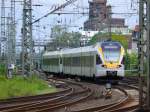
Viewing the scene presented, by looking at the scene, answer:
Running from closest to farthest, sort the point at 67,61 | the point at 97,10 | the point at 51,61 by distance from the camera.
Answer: the point at 67,61 → the point at 51,61 → the point at 97,10

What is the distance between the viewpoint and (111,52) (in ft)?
134

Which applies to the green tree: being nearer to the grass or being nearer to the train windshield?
the train windshield

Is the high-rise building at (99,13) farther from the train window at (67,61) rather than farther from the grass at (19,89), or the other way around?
the grass at (19,89)

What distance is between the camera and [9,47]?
5816cm

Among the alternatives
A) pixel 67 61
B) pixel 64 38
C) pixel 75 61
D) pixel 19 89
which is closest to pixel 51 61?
pixel 67 61

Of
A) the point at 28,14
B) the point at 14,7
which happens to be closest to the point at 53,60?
the point at 14,7

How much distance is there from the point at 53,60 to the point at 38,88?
98.8 ft

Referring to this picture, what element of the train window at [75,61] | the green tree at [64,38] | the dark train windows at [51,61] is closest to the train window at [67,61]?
the train window at [75,61]

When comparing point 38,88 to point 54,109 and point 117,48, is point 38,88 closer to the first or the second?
point 117,48

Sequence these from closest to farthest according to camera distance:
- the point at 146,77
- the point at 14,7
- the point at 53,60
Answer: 1. the point at 146,77
2. the point at 14,7
3. the point at 53,60

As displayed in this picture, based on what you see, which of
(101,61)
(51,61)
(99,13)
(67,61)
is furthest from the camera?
(51,61)

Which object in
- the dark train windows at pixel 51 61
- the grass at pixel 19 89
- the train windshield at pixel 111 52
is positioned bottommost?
the grass at pixel 19 89

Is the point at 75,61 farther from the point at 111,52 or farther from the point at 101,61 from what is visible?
the point at 111,52

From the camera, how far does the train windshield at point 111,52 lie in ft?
134
